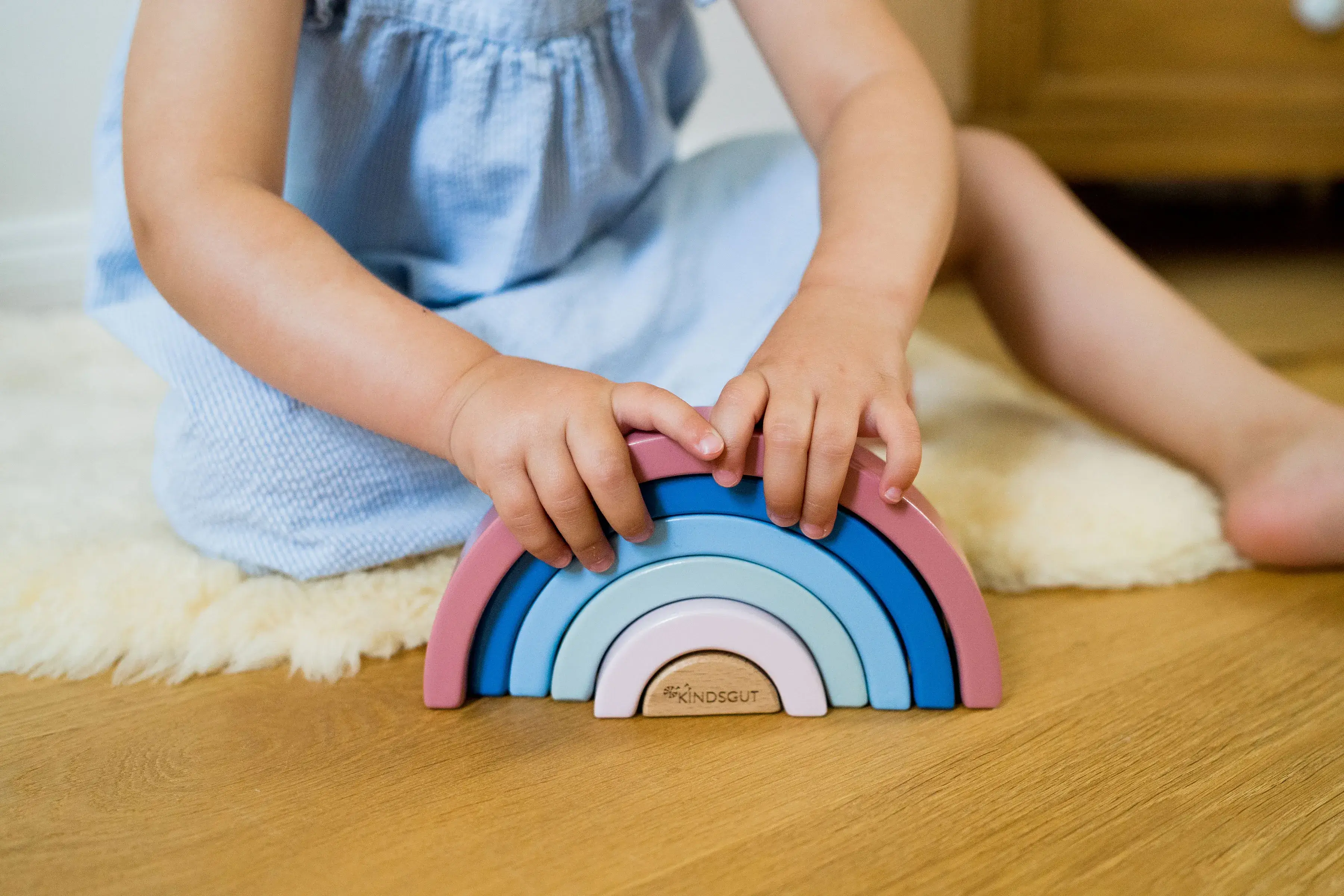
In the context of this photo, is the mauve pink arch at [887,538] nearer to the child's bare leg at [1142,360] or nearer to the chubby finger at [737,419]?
the chubby finger at [737,419]

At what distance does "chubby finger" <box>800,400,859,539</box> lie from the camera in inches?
16.6

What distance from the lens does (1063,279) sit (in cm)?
71

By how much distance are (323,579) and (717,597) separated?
25cm

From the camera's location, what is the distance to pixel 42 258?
46.7 inches

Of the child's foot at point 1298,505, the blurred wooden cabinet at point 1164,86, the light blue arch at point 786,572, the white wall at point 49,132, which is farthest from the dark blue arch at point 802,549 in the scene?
the blurred wooden cabinet at point 1164,86

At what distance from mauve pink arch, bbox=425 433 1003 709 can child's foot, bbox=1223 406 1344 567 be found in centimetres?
22

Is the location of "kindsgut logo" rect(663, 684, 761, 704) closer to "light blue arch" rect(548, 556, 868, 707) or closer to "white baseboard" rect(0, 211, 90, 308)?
"light blue arch" rect(548, 556, 868, 707)

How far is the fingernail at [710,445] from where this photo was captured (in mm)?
410

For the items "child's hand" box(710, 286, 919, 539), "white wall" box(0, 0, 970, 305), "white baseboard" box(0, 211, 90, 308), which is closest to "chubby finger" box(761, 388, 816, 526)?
"child's hand" box(710, 286, 919, 539)

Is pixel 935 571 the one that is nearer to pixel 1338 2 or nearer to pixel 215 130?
pixel 215 130

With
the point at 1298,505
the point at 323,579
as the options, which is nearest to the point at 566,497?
the point at 323,579

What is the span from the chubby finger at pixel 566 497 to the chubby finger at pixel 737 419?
6 centimetres

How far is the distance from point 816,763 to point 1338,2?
1.11 m

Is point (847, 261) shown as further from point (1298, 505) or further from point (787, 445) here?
point (1298, 505)
